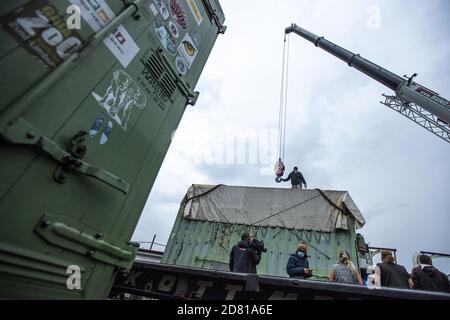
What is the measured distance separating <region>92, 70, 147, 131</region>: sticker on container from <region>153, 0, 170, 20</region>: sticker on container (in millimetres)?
820

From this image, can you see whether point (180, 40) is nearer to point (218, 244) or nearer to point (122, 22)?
point (122, 22)

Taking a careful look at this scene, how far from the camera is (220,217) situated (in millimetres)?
7188

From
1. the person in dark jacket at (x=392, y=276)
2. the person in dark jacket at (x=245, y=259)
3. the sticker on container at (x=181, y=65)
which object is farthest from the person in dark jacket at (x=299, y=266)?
the sticker on container at (x=181, y=65)

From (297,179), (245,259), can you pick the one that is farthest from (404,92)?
(245,259)

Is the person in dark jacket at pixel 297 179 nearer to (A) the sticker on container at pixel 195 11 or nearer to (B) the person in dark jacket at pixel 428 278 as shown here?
(B) the person in dark jacket at pixel 428 278

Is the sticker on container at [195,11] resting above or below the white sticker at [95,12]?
above

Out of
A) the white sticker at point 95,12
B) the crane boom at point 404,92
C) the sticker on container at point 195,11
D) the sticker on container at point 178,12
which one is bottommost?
the white sticker at point 95,12

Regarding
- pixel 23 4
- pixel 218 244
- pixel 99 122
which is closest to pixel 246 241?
pixel 218 244

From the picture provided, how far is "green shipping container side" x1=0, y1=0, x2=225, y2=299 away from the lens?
1.07 meters

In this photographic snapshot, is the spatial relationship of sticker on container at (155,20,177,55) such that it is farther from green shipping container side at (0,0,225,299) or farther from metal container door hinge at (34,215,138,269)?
metal container door hinge at (34,215,138,269)

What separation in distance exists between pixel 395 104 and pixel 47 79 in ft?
52.9

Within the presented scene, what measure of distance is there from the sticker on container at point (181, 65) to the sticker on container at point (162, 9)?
0.37 meters

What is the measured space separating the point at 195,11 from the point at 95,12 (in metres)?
1.39

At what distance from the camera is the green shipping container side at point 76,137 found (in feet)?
3.51
